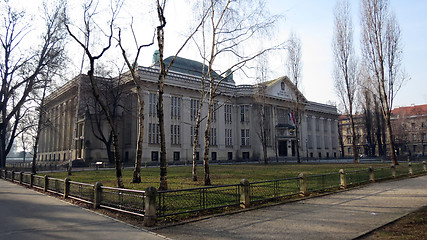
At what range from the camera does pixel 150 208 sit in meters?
8.08

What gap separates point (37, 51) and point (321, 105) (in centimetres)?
6241

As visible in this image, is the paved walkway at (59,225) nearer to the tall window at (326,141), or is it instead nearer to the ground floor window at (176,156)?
the ground floor window at (176,156)

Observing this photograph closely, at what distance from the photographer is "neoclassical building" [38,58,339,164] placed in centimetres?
4419

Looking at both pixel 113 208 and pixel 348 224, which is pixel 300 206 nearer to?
pixel 348 224

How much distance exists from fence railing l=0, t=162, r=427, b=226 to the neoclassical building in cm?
2288

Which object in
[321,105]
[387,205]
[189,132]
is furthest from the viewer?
[321,105]

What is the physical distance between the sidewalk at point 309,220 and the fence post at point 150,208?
0.51 meters

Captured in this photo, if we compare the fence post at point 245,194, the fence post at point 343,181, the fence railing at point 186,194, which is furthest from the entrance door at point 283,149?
the fence post at point 245,194

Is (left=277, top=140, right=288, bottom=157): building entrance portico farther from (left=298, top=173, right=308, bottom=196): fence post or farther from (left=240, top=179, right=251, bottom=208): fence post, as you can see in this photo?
(left=240, top=179, right=251, bottom=208): fence post

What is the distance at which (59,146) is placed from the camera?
58.0m

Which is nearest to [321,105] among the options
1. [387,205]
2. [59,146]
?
[59,146]

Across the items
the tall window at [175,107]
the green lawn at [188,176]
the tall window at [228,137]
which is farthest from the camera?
the tall window at [228,137]

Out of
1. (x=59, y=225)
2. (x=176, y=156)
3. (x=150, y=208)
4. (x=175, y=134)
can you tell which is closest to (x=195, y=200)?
(x=150, y=208)

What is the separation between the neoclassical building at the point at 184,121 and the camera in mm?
44188
